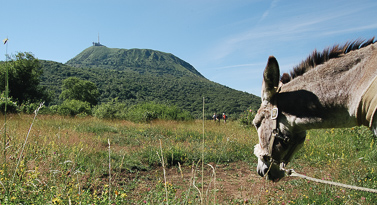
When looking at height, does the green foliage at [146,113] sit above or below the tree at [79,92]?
below

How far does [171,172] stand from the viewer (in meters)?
5.21

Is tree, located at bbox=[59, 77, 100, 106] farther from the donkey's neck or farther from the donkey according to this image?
the donkey's neck

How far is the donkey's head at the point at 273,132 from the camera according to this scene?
80.8 inches

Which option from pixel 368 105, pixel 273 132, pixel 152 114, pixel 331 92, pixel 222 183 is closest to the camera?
pixel 368 105

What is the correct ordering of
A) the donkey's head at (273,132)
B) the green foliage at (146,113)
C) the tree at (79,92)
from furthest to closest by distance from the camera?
the tree at (79,92) → the green foliage at (146,113) → the donkey's head at (273,132)

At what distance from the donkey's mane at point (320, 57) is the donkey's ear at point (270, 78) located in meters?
0.27

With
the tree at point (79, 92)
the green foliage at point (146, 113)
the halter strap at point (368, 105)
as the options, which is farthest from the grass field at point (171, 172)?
the tree at point (79, 92)

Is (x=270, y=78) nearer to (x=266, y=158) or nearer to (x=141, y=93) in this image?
(x=266, y=158)

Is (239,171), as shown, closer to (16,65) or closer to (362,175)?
(362,175)

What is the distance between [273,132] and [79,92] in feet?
213

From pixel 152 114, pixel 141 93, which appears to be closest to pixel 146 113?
pixel 152 114

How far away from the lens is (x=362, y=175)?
3980 mm

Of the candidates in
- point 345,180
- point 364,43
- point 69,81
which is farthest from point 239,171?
point 69,81

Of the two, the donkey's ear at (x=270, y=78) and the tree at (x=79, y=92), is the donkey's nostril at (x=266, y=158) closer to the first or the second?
the donkey's ear at (x=270, y=78)
